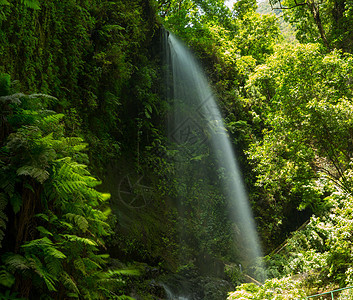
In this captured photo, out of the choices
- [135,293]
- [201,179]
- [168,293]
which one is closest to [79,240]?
[135,293]

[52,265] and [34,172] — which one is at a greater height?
[34,172]

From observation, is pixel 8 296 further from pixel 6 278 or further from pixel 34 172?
pixel 34 172

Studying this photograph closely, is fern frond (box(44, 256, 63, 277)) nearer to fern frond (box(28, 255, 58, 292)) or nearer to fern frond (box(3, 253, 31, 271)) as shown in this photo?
fern frond (box(28, 255, 58, 292))

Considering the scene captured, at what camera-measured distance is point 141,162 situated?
10.0 m

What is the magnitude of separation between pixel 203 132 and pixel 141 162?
385 centimetres

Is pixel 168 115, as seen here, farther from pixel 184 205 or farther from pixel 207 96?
pixel 184 205

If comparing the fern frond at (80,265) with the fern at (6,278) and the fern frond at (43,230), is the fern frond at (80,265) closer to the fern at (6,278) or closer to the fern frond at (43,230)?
the fern frond at (43,230)

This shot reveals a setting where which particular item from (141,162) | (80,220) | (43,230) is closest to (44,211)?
(43,230)

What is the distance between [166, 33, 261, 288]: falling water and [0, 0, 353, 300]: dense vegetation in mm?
476

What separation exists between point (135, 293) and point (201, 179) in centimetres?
606

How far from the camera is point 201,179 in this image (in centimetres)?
1200

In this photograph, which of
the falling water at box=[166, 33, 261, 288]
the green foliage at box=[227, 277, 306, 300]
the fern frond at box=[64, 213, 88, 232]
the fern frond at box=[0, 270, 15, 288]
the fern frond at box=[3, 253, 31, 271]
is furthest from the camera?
the falling water at box=[166, 33, 261, 288]

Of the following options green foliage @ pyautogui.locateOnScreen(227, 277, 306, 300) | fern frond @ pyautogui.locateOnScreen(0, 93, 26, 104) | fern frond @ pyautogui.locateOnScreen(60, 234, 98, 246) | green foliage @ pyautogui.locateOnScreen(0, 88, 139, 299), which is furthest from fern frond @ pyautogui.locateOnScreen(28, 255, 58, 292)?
green foliage @ pyautogui.locateOnScreen(227, 277, 306, 300)

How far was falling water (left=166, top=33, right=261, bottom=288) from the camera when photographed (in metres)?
11.9
